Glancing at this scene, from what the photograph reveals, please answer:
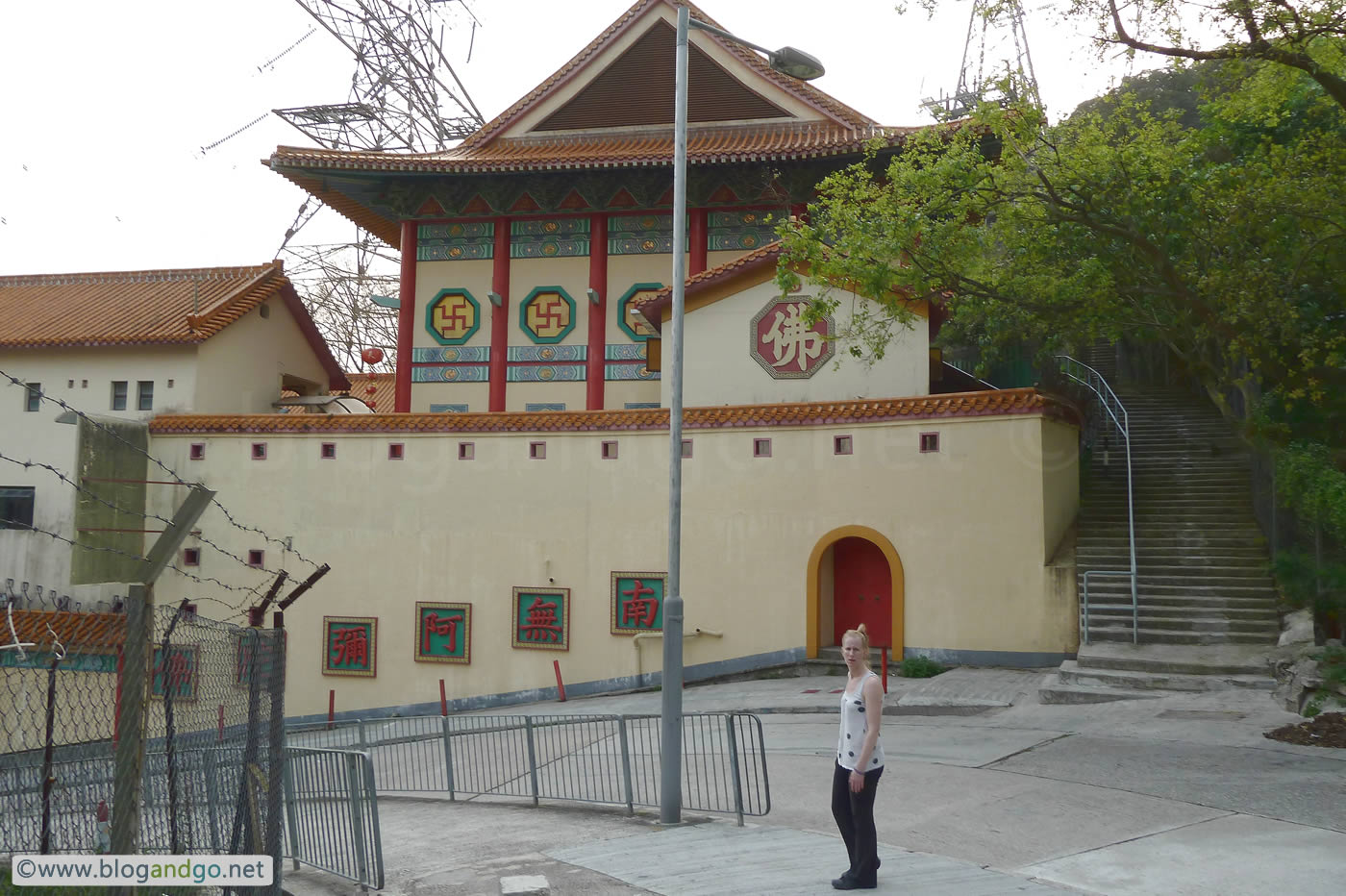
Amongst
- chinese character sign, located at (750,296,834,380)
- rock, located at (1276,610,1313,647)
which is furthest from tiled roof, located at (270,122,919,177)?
rock, located at (1276,610,1313,647)

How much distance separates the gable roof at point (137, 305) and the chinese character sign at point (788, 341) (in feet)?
38.8

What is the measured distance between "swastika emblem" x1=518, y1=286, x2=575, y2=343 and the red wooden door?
9.02 metres

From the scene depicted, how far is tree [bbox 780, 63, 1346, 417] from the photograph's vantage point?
12508mm

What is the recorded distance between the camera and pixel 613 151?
23.3 meters

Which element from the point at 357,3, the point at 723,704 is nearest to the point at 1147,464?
the point at 723,704

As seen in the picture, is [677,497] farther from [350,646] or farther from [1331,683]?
[350,646]

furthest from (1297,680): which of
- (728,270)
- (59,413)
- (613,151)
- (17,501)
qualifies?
(17,501)

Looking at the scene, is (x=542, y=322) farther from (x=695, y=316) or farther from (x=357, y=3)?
(x=357, y=3)

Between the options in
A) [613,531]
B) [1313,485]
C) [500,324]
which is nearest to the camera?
[1313,485]

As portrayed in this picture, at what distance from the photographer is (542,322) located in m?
24.8

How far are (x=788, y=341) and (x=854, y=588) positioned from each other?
459 centimetres

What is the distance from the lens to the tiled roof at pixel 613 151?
2177cm

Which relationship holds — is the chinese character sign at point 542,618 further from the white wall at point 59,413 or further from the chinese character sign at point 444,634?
the white wall at point 59,413

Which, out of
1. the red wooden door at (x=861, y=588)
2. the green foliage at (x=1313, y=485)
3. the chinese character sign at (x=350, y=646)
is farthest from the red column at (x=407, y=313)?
the green foliage at (x=1313, y=485)
